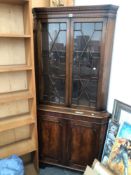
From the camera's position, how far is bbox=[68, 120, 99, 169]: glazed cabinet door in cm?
210

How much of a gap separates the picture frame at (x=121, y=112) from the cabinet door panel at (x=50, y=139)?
2.21 feet

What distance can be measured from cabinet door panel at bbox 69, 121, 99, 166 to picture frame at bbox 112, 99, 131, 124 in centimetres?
30

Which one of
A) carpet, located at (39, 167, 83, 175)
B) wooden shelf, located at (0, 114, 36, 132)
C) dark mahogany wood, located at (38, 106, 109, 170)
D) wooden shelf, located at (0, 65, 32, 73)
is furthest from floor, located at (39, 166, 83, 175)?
wooden shelf, located at (0, 65, 32, 73)

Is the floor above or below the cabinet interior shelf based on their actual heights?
below

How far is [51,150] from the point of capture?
235cm

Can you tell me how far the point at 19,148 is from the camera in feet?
7.18

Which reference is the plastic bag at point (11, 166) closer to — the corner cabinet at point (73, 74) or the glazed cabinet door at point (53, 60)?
the corner cabinet at point (73, 74)

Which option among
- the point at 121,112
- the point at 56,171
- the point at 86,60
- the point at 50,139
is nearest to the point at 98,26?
the point at 86,60

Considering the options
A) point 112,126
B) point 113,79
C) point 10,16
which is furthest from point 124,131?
point 10,16

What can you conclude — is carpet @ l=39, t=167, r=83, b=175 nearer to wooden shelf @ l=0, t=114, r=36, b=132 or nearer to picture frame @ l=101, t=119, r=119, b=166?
picture frame @ l=101, t=119, r=119, b=166

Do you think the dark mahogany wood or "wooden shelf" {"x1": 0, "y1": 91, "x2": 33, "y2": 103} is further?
the dark mahogany wood

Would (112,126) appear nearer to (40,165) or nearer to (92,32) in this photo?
(92,32)

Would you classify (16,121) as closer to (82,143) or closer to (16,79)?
(16,79)

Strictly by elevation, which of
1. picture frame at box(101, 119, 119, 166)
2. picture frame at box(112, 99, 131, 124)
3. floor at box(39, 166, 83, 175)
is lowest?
floor at box(39, 166, 83, 175)
